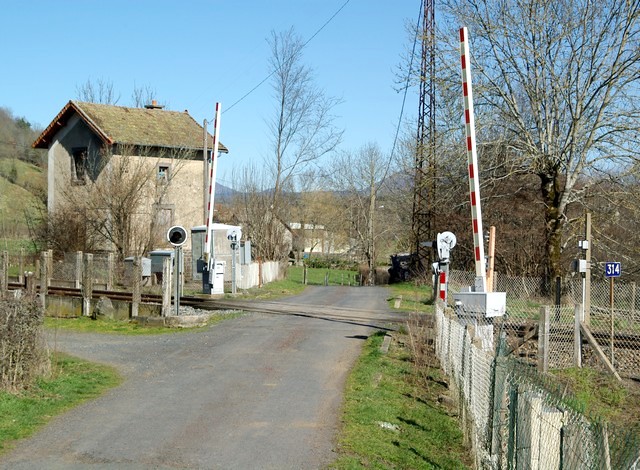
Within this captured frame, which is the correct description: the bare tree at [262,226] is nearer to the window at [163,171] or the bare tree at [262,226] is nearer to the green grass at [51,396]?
the window at [163,171]

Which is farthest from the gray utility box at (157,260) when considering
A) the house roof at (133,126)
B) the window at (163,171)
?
the window at (163,171)

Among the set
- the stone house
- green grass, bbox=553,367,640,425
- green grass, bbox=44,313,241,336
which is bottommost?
green grass, bbox=553,367,640,425

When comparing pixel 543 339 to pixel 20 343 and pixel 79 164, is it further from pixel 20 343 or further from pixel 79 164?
pixel 79 164

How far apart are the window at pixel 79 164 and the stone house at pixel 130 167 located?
56 millimetres

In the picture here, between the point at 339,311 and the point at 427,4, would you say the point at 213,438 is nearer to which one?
the point at 339,311

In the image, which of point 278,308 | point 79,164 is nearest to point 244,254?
point 278,308

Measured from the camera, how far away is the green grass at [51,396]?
8.91 m

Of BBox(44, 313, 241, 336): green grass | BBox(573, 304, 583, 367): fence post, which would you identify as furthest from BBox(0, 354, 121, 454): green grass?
BBox(573, 304, 583, 367): fence post

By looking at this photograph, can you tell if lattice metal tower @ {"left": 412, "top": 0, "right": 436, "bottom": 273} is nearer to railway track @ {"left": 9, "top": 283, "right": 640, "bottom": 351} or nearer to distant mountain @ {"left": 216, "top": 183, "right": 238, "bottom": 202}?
railway track @ {"left": 9, "top": 283, "right": 640, "bottom": 351}

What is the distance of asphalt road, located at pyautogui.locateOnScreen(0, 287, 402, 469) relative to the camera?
7.97 meters

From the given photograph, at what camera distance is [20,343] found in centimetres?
1063

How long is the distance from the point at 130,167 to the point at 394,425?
31.1m

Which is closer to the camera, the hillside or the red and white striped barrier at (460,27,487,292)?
the red and white striped barrier at (460,27,487,292)

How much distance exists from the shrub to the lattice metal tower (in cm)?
2271
